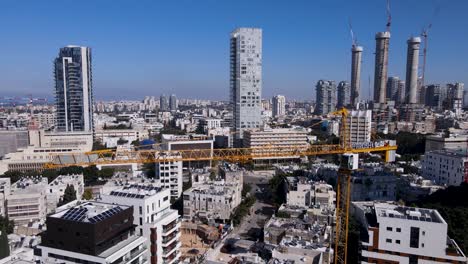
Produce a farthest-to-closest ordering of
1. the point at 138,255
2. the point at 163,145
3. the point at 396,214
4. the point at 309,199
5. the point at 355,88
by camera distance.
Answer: the point at 355,88, the point at 163,145, the point at 309,199, the point at 396,214, the point at 138,255

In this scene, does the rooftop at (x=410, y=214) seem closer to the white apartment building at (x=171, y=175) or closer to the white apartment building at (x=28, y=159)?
the white apartment building at (x=171, y=175)

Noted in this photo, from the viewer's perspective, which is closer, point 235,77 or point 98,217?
point 98,217

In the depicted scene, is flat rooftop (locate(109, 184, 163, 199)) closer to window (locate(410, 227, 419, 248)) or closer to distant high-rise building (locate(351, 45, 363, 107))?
window (locate(410, 227, 419, 248))

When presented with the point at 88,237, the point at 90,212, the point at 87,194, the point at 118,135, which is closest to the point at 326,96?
the point at 118,135

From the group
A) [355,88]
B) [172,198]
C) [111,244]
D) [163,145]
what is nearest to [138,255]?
[111,244]

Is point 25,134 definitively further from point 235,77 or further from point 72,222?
point 72,222

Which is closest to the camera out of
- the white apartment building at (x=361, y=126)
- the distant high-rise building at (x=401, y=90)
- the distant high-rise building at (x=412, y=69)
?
the white apartment building at (x=361, y=126)

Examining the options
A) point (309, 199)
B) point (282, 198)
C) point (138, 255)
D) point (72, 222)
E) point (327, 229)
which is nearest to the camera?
point (72, 222)

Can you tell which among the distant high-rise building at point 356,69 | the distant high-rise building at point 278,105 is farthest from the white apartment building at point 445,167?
the distant high-rise building at point 278,105
